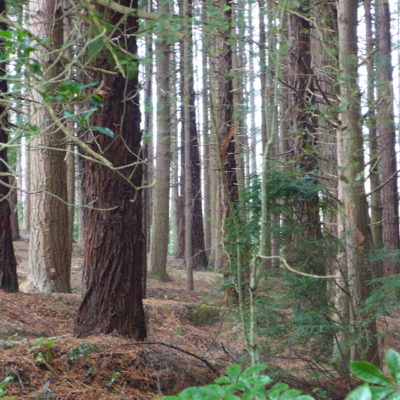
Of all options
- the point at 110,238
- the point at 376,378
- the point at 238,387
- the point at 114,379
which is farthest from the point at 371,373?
the point at 110,238

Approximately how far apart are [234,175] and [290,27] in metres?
3.72

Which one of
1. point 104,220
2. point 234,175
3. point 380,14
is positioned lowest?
point 104,220

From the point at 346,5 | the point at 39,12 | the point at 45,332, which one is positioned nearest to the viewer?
the point at 346,5

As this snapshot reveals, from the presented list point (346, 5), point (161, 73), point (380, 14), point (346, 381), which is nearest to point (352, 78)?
point (346, 5)

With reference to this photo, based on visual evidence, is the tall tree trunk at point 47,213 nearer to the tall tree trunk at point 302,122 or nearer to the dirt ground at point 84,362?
the dirt ground at point 84,362

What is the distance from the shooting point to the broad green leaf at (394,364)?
1112 mm

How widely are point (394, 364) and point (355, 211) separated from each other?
422 cm

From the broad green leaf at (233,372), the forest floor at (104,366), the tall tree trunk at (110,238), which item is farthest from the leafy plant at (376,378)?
the tall tree trunk at (110,238)

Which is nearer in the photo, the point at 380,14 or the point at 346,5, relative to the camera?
the point at 346,5

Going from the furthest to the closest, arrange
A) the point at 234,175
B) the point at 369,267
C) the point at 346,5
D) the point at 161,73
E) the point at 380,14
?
the point at 380,14
the point at 161,73
the point at 234,175
the point at 346,5
the point at 369,267

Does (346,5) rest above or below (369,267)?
above

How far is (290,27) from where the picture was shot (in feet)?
26.8

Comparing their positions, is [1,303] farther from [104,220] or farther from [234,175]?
[234,175]

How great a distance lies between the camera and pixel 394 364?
1152mm
